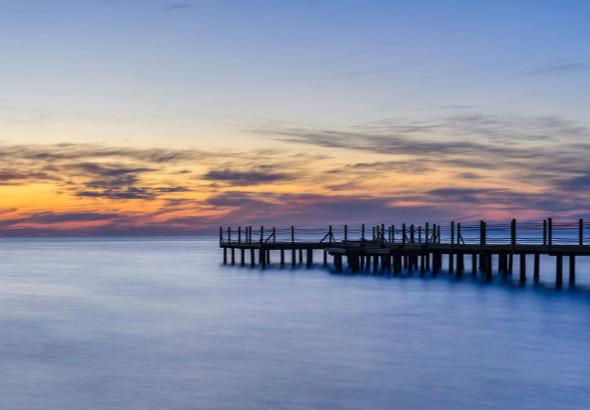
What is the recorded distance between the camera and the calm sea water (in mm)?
15172

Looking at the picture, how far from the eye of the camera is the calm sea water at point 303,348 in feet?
49.8

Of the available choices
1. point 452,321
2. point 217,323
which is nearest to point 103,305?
point 217,323

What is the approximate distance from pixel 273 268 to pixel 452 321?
1005 inches

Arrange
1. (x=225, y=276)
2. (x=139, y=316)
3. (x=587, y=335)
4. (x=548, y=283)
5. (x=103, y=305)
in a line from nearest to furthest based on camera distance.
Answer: (x=587, y=335) < (x=139, y=316) < (x=103, y=305) < (x=548, y=283) < (x=225, y=276)

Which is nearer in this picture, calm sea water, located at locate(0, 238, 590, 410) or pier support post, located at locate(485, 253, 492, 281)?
calm sea water, located at locate(0, 238, 590, 410)

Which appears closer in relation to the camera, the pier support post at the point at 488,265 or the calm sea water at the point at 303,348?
the calm sea water at the point at 303,348

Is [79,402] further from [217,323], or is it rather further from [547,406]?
[217,323]

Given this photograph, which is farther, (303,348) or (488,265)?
(488,265)

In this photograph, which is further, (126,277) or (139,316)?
(126,277)

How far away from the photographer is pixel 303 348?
2045 cm

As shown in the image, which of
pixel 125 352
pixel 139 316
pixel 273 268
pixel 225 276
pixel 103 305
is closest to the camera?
pixel 125 352

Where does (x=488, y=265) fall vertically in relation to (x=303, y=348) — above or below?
above

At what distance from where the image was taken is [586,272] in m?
49.1

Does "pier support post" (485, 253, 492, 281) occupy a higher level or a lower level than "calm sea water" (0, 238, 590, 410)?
higher
